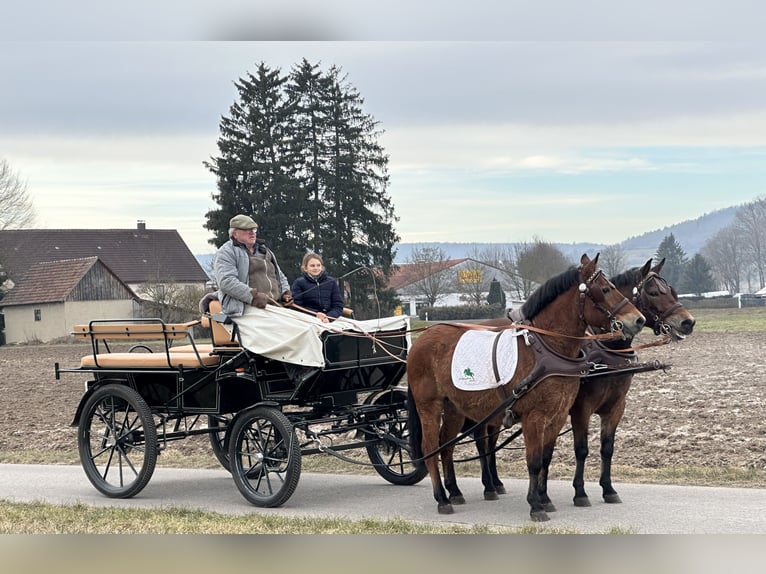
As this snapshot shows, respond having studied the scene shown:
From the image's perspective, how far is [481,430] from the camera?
28.7 feet

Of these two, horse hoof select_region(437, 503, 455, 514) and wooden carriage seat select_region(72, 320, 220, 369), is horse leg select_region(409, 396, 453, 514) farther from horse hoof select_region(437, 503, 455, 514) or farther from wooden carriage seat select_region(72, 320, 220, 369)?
wooden carriage seat select_region(72, 320, 220, 369)

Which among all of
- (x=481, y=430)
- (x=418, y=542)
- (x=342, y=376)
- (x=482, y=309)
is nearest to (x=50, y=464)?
(x=342, y=376)

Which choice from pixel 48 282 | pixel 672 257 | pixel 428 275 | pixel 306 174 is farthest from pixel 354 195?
pixel 672 257

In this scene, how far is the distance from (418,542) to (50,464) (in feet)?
22.1

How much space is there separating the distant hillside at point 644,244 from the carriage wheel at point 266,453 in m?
17.4

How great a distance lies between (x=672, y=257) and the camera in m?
88.6

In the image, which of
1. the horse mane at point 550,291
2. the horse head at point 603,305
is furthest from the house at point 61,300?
the horse head at point 603,305

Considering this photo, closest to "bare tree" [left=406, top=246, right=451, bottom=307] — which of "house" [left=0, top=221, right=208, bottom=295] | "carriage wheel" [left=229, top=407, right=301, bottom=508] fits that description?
"house" [left=0, top=221, right=208, bottom=295]

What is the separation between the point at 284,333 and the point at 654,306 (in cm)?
314

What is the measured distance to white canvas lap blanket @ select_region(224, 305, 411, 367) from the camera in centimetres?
865

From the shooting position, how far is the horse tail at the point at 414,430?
8.68 meters

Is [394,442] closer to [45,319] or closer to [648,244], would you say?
[45,319]

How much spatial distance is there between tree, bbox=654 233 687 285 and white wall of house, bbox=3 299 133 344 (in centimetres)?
4413

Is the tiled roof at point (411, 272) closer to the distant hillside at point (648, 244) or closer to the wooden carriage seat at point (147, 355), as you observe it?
the distant hillside at point (648, 244)
